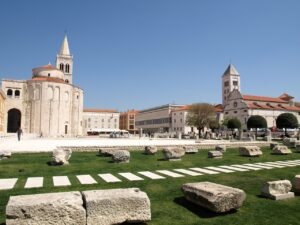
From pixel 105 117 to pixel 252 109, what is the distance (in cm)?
7381

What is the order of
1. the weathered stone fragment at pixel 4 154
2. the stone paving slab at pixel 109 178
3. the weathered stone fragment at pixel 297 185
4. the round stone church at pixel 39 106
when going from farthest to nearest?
the round stone church at pixel 39 106, the weathered stone fragment at pixel 4 154, the stone paving slab at pixel 109 178, the weathered stone fragment at pixel 297 185

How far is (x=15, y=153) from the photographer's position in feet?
53.3

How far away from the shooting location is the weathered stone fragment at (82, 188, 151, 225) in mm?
4359

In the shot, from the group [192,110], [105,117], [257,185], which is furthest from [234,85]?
[257,185]

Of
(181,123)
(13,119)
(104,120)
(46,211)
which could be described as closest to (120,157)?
(46,211)

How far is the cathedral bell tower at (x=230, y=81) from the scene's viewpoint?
10696 centimetres

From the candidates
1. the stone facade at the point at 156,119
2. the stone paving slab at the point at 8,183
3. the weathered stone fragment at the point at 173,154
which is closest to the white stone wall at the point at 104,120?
the stone facade at the point at 156,119

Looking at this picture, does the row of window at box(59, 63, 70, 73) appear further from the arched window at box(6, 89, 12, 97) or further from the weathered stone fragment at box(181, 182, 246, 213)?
the weathered stone fragment at box(181, 182, 246, 213)

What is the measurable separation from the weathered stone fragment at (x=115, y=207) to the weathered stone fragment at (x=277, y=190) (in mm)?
3646

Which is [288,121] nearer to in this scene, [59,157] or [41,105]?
[59,157]

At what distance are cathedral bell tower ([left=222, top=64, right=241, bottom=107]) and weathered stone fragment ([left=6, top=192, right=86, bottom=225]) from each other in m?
108

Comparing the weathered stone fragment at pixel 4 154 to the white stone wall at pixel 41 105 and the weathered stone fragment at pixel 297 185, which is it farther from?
the white stone wall at pixel 41 105

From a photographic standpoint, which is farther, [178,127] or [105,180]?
[178,127]

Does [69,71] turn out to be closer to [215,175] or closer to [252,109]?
[252,109]
